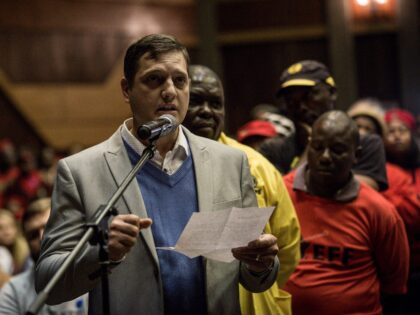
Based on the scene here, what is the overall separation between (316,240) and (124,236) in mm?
1360

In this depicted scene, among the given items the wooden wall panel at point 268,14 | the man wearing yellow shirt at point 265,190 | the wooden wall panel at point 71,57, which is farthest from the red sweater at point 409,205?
the wooden wall panel at point 268,14

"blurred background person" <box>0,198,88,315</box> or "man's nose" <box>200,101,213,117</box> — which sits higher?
"man's nose" <box>200,101,213,117</box>

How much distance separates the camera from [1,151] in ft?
23.6

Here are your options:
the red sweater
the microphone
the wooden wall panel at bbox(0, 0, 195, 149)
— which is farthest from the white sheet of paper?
the wooden wall panel at bbox(0, 0, 195, 149)

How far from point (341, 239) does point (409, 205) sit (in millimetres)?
632

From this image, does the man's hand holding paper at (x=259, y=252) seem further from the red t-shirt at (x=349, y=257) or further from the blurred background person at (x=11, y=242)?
the blurred background person at (x=11, y=242)

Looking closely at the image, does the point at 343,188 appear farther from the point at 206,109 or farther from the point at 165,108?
the point at 165,108

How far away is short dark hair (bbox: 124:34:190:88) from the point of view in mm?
1934

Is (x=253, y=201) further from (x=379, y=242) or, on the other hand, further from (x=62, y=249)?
(x=379, y=242)

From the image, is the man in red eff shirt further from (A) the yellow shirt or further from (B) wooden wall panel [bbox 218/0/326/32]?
(B) wooden wall panel [bbox 218/0/326/32]

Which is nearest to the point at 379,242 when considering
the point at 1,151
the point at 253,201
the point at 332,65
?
the point at 253,201

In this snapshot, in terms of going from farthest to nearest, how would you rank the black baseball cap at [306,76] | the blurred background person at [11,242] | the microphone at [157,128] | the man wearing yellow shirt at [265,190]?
the blurred background person at [11,242] → the black baseball cap at [306,76] → the man wearing yellow shirt at [265,190] → the microphone at [157,128]

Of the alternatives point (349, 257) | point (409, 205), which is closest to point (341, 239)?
point (349, 257)

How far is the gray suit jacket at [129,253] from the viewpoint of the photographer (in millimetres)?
1808
